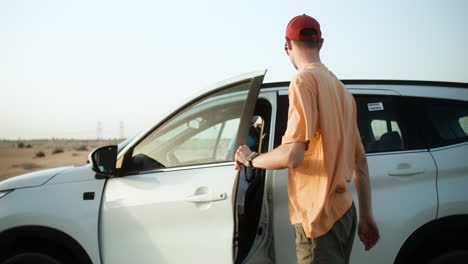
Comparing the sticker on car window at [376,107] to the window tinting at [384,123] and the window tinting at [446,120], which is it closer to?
the window tinting at [384,123]

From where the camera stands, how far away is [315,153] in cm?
178

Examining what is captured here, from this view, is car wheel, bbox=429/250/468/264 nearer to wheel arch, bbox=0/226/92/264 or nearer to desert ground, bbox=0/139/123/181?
wheel arch, bbox=0/226/92/264

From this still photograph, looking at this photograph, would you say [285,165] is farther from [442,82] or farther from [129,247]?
[442,82]

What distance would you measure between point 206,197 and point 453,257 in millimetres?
1633

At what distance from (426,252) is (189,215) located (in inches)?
62.6

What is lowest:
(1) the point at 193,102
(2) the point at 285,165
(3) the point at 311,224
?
(3) the point at 311,224

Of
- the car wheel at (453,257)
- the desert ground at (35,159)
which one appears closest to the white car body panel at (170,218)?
the car wheel at (453,257)

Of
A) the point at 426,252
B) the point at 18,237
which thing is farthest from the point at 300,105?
the point at 18,237

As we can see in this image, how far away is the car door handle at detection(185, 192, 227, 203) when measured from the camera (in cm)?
247

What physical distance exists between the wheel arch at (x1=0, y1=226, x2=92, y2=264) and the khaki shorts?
162 centimetres

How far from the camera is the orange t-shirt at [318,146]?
1.70 meters

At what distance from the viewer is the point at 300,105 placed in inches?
66.9

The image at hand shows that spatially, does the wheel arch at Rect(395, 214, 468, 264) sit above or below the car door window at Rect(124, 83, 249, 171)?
below

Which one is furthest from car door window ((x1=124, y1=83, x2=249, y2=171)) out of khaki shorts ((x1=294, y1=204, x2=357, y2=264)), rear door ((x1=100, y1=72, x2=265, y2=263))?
khaki shorts ((x1=294, y1=204, x2=357, y2=264))
